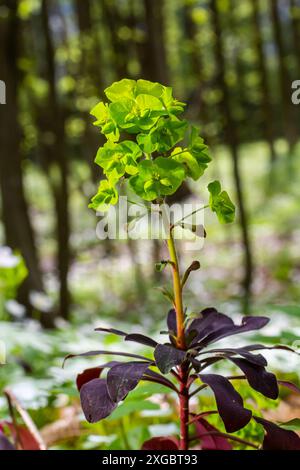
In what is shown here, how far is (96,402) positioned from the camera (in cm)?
61

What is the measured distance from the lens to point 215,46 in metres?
5.93

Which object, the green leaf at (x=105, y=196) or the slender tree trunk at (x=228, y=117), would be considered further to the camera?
the slender tree trunk at (x=228, y=117)

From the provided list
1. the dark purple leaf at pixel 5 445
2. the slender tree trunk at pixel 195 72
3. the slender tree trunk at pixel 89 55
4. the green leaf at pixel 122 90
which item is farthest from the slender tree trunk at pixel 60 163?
the green leaf at pixel 122 90

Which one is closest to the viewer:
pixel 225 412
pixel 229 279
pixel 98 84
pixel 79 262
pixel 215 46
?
pixel 225 412

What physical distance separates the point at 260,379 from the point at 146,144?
0.27 metres

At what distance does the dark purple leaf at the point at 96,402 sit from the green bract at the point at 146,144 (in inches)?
7.6

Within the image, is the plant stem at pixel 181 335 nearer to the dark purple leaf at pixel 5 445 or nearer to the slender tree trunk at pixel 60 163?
the dark purple leaf at pixel 5 445

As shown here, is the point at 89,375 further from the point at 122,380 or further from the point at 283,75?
the point at 283,75

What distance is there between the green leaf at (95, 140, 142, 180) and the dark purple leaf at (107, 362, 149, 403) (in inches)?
7.7

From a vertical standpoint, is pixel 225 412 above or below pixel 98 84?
below

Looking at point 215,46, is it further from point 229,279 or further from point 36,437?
point 36,437

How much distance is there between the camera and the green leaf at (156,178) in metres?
0.59

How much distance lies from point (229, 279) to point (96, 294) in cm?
208

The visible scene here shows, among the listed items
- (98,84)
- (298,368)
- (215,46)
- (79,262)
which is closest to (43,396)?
(298,368)
